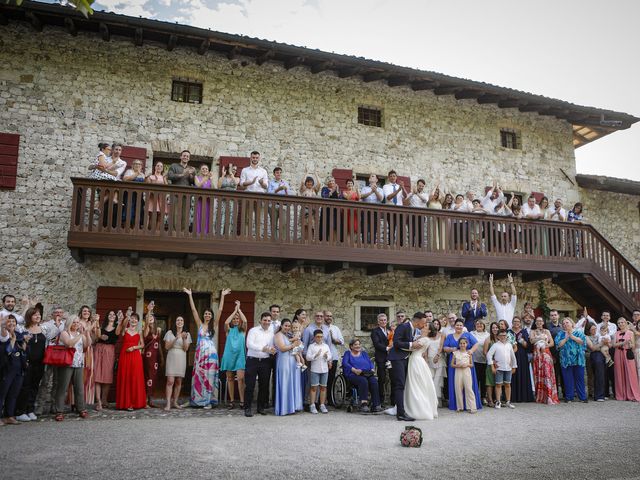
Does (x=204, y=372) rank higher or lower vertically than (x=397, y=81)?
lower

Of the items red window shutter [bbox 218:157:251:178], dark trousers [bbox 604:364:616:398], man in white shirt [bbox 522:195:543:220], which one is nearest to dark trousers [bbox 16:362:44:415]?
red window shutter [bbox 218:157:251:178]

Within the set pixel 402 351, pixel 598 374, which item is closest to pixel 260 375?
pixel 402 351

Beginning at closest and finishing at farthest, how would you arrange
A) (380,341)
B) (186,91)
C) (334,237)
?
(380,341)
(334,237)
(186,91)

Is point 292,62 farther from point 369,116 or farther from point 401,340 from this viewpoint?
point 401,340

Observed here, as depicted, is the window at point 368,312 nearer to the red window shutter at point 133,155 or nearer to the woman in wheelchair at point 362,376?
the woman in wheelchair at point 362,376

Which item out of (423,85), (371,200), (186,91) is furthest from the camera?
(423,85)

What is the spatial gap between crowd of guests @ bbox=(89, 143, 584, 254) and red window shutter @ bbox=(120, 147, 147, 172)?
25cm

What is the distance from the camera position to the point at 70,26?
1215 centimetres

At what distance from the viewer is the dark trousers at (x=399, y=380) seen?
9.18 metres

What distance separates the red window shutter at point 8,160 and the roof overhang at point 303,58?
2.54m

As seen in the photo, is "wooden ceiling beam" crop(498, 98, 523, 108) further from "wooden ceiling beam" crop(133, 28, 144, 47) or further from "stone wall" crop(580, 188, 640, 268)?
"wooden ceiling beam" crop(133, 28, 144, 47)

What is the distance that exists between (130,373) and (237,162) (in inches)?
221

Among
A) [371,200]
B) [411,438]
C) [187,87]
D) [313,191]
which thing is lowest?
[411,438]

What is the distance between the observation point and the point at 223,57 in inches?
543
